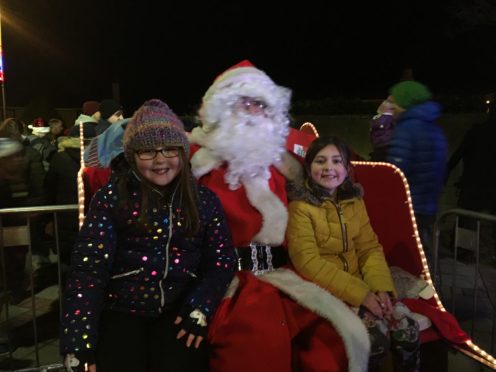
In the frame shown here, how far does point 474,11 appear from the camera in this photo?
391 inches

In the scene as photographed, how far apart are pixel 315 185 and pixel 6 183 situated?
2448 millimetres

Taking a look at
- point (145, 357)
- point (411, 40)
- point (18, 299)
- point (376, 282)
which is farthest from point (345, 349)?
point (411, 40)

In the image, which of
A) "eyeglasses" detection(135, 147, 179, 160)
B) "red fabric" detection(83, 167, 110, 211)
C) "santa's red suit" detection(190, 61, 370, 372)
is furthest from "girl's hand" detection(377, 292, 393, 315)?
"red fabric" detection(83, 167, 110, 211)

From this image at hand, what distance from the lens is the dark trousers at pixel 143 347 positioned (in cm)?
231

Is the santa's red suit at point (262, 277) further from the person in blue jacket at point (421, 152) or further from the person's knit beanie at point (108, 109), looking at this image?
the person's knit beanie at point (108, 109)

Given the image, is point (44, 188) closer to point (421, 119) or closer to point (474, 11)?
point (421, 119)

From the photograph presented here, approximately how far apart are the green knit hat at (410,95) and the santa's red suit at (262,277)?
1064 mm

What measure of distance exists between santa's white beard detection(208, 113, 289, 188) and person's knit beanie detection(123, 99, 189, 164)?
0.54 metres

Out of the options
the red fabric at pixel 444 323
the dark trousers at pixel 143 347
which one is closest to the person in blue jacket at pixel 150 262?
the dark trousers at pixel 143 347

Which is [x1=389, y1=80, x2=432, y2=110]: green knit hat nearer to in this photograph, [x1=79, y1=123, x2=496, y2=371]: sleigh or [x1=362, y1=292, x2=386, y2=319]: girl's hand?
[x1=79, y1=123, x2=496, y2=371]: sleigh

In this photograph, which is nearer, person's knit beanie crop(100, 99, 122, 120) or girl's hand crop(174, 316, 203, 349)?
girl's hand crop(174, 316, 203, 349)

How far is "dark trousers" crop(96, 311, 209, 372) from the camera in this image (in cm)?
231

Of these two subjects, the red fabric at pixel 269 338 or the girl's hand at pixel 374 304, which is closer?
the red fabric at pixel 269 338

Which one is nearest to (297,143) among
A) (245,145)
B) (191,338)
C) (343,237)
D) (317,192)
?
(245,145)
